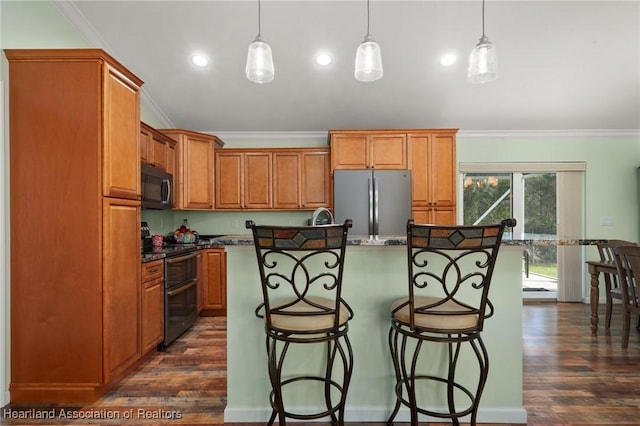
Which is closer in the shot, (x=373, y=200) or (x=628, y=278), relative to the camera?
(x=628, y=278)

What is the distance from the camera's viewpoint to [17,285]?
80.4 inches

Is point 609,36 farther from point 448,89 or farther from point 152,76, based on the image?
point 152,76

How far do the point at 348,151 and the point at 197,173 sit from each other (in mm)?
1910

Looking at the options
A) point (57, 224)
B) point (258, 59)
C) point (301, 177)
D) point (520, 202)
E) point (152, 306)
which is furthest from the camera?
point (520, 202)

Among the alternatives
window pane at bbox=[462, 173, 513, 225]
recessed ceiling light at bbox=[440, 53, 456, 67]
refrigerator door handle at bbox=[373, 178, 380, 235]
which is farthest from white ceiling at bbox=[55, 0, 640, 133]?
refrigerator door handle at bbox=[373, 178, 380, 235]

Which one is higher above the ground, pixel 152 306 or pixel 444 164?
pixel 444 164

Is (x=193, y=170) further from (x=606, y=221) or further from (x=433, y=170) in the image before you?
(x=606, y=221)

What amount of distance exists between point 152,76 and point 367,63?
283 centimetres

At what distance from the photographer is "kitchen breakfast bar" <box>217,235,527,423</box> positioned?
189cm

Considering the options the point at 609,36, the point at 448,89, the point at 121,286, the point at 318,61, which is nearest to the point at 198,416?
the point at 121,286

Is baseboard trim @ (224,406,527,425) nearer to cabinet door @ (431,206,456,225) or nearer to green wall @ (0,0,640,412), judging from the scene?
cabinet door @ (431,206,456,225)

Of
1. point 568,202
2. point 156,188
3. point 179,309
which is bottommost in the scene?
point 179,309

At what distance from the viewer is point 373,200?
387 cm

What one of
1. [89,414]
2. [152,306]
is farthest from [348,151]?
[89,414]
